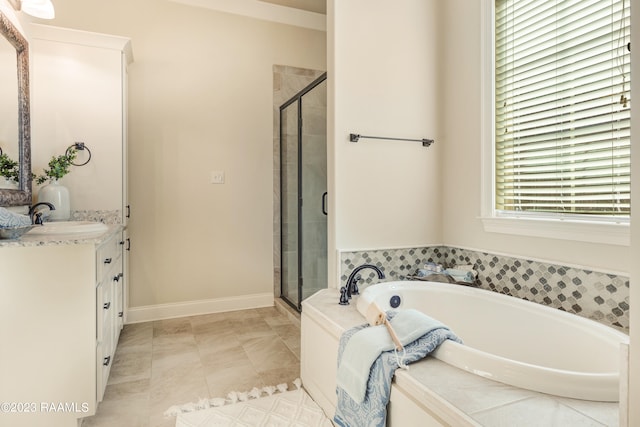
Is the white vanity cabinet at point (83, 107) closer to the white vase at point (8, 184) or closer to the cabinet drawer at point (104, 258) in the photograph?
the white vase at point (8, 184)

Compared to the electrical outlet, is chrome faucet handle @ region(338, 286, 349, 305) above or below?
below

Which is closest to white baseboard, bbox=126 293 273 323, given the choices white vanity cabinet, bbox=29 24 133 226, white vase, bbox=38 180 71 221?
white vanity cabinet, bbox=29 24 133 226

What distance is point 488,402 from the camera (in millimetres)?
1002

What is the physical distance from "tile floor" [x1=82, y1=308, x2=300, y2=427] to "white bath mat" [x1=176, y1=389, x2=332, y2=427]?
14 centimetres

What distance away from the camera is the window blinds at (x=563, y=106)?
1598mm

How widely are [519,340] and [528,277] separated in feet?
1.26

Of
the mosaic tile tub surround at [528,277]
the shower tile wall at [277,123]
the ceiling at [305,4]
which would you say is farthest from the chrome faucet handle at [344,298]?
the ceiling at [305,4]

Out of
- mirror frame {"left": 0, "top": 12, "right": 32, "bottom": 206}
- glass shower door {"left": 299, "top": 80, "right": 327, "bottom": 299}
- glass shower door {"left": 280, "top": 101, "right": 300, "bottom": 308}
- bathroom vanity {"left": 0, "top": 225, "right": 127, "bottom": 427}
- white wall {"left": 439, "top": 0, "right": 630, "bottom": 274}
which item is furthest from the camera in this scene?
glass shower door {"left": 280, "top": 101, "right": 300, "bottom": 308}

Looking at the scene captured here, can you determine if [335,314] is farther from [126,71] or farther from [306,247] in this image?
[126,71]

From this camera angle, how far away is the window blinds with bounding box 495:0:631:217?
1598 mm

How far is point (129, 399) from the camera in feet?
6.37

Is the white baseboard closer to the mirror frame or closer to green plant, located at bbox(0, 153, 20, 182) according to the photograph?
the mirror frame

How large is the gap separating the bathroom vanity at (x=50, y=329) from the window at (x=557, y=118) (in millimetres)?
2154

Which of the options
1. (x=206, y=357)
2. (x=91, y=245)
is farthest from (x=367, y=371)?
(x=206, y=357)
